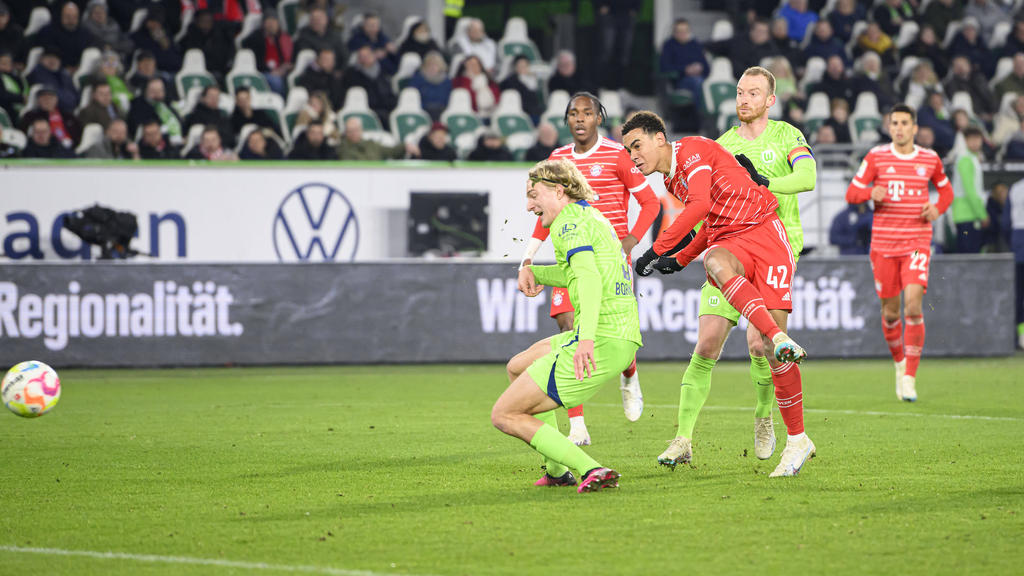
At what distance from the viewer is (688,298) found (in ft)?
52.3

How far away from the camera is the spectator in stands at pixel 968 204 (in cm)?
1811

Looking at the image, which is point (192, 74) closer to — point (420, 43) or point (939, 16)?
point (420, 43)

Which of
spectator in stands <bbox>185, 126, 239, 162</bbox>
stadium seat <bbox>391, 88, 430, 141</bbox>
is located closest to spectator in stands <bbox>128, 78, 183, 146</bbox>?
spectator in stands <bbox>185, 126, 239, 162</bbox>

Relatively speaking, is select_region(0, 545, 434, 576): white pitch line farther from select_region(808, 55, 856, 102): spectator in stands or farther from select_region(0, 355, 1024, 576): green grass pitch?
select_region(808, 55, 856, 102): spectator in stands

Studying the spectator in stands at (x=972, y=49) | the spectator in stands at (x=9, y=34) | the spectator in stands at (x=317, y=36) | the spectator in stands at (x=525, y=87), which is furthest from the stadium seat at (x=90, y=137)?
the spectator in stands at (x=972, y=49)

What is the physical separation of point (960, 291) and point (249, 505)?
39.7 feet

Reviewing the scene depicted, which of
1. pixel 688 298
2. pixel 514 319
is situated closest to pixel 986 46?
pixel 688 298

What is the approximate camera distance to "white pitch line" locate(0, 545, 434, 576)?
4.86 metres

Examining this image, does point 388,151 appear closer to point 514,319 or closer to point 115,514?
point 514,319

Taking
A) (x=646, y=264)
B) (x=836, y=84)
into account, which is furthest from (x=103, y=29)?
(x=646, y=264)

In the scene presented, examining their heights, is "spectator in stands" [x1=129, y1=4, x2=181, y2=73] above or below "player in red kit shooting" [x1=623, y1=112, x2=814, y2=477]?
above

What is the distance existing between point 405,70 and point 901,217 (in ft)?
36.6

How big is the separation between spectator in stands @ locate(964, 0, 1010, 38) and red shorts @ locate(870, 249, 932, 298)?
14.3 metres

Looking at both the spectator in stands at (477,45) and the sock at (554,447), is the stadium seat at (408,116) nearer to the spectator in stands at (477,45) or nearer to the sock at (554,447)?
the spectator in stands at (477,45)
